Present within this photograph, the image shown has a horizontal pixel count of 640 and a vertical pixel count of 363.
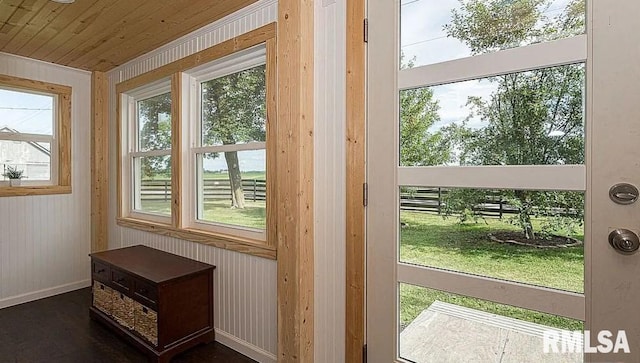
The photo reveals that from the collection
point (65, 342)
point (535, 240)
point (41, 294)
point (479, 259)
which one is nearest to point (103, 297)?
point (65, 342)

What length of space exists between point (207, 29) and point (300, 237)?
6.19 ft

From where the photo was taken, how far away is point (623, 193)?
3.87ft

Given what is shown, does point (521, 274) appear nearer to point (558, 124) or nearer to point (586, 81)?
point (558, 124)

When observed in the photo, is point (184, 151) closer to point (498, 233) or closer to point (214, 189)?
point (214, 189)

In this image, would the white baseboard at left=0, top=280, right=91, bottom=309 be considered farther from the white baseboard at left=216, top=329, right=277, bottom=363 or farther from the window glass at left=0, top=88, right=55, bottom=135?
the white baseboard at left=216, top=329, right=277, bottom=363

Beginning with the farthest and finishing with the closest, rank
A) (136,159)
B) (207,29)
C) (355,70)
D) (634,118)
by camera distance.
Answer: (136,159) < (207,29) < (355,70) < (634,118)

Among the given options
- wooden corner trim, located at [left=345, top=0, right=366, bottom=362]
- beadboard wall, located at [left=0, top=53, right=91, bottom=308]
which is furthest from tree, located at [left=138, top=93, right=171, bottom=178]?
wooden corner trim, located at [left=345, top=0, right=366, bottom=362]

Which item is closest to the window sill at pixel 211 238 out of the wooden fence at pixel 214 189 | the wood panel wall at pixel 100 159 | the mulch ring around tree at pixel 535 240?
the wooden fence at pixel 214 189

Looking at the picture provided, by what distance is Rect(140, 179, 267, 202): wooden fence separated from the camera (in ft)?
8.04

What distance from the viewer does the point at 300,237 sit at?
186 cm

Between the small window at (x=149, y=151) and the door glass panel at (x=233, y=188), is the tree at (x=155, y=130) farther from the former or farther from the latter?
the door glass panel at (x=233, y=188)

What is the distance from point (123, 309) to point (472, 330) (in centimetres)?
244

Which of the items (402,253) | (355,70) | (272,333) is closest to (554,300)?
(402,253)

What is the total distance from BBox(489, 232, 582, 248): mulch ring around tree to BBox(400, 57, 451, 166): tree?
413 mm
